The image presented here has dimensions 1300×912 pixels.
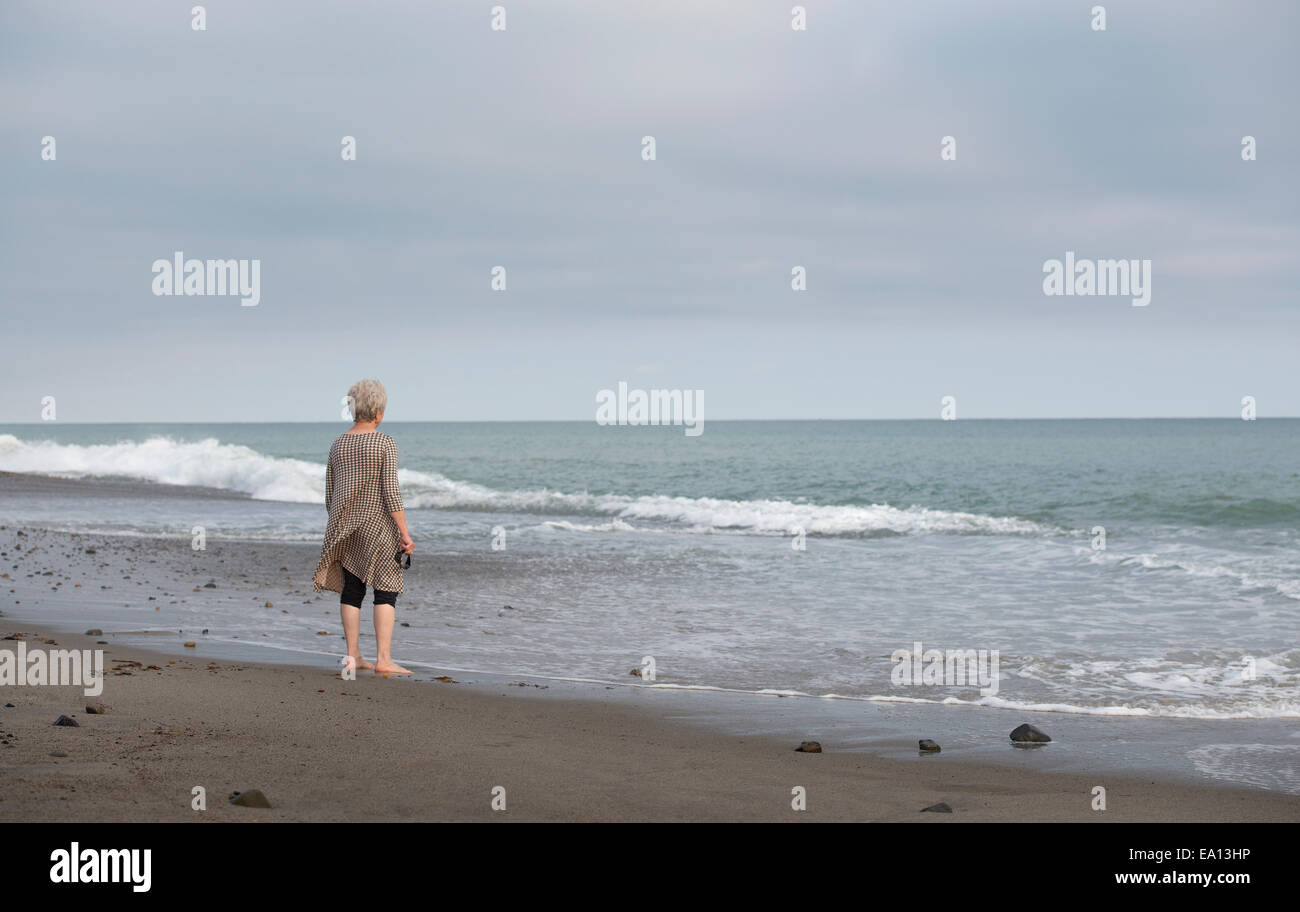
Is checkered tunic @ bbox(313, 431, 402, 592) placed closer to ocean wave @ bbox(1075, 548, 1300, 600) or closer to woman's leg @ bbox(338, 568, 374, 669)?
woman's leg @ bbox(338, 568, 374, 669)

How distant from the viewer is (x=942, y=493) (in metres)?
35.4

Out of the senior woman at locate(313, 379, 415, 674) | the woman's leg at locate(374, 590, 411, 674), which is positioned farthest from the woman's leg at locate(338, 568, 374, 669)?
the woman's leg at locate(374, 590, 411, 674)

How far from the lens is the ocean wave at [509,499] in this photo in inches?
967

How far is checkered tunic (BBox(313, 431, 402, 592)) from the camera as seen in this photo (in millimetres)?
7754

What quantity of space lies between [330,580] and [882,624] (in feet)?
19.4

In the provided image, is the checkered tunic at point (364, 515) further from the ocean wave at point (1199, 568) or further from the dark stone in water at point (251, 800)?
the ocean wave at point (1199, 568)

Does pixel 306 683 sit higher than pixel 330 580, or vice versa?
pixel 330 580

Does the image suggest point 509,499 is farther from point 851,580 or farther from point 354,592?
point 354,592

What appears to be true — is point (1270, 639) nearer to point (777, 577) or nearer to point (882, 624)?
point (882, 624)

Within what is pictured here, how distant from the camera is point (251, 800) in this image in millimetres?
4316

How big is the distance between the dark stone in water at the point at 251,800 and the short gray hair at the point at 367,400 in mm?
3677

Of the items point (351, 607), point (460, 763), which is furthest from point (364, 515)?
point (460, 763)
